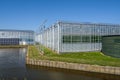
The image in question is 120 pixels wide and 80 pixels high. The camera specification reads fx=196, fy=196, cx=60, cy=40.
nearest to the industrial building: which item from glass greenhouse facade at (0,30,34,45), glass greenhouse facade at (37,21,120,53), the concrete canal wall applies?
glass greenhouse facade at (37,21,120,53)

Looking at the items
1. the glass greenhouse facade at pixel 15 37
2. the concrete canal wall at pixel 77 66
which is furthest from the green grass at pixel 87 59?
the glass greenhouse facade at pixel 15 37

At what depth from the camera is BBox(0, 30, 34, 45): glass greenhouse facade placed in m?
112

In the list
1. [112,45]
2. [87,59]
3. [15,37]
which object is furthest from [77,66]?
[15,37]

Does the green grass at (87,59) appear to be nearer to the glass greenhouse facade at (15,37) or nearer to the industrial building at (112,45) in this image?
the industrial building at (112,45)

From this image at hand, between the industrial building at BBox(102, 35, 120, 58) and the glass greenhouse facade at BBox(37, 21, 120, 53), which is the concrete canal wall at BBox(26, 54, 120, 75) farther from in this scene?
the industrial building at BBox(102, 35, 120, 58)

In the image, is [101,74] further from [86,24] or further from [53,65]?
[86,24]

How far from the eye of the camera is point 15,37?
116062mm

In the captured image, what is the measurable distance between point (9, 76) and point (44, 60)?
27.4 feet

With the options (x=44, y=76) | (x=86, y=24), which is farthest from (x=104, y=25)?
(x=44, y=76)

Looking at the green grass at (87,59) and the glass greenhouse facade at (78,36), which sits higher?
the glass greenhouse facade at (78,36)

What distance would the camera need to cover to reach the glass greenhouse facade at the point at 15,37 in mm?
112019

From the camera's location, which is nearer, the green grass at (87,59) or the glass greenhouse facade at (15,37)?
the green grass at (87,59)

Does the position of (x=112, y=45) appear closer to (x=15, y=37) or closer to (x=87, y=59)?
(x=87, y=59)

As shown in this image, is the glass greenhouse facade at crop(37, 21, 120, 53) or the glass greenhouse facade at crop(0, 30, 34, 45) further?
the glass greenhouse facade at crop(0, 30, 34, 45)
